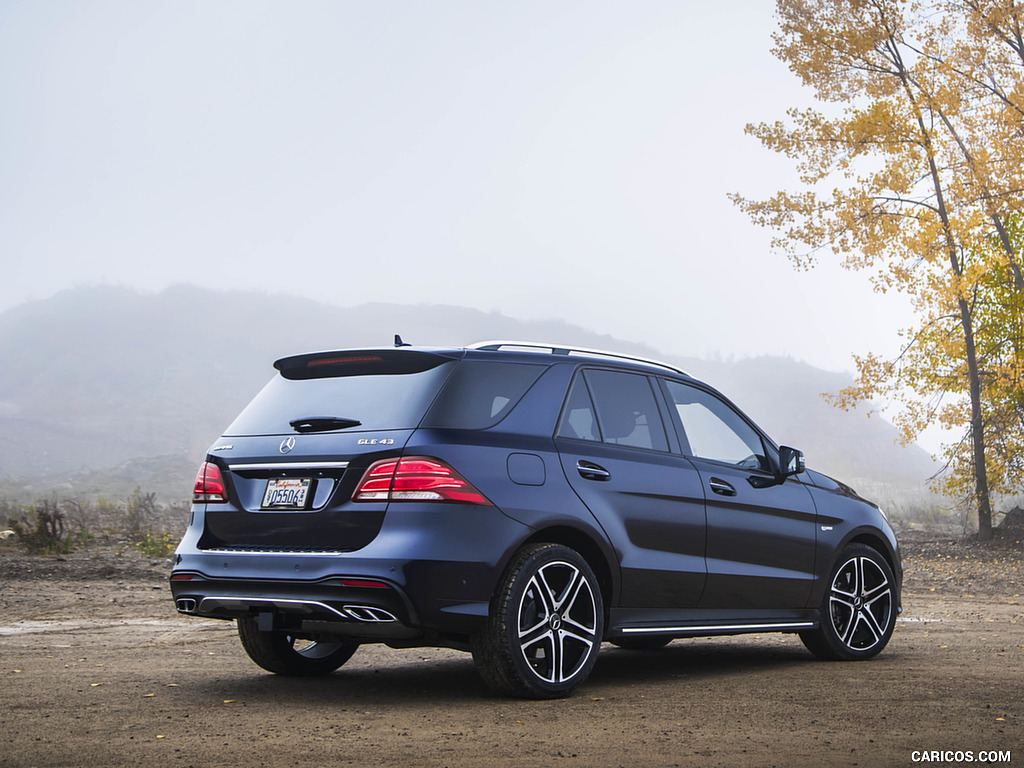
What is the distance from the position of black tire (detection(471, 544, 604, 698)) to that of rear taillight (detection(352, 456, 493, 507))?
494 mm

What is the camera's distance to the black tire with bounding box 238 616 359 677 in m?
6.68

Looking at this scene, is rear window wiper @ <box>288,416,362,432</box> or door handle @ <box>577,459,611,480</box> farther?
door handle @ <box>577,459,611,480</box>

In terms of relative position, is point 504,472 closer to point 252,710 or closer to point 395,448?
point 395,448

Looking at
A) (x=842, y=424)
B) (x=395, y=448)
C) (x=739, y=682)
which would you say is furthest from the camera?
(x=842, y=424)

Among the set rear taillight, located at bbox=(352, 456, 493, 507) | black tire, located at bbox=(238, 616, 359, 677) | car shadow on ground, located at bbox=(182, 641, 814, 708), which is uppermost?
rear taillight, located at bbox=(352, 456, 493, 507)

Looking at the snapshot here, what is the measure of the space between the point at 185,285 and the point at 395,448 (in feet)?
419

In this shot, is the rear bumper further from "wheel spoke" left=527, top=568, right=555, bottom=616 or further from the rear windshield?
the rear windshield

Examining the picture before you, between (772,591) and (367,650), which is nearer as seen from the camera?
(772,591)

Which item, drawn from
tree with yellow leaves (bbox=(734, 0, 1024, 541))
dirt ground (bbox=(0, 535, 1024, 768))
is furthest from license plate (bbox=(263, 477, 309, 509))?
tree with yellow leaves (bbox=(734, 0, 1024, 541))

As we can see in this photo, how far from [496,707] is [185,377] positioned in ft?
317

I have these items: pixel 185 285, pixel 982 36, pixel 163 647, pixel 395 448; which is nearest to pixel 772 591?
pixel 395 448

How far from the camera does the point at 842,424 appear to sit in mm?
108688

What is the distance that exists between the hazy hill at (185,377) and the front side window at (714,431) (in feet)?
172

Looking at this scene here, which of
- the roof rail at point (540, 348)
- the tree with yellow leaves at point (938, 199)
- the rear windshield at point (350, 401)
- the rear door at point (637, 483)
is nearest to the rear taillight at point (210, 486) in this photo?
the rear windshield at point (350, 401)
